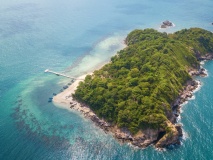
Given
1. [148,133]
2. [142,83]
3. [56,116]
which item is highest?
[142,83]

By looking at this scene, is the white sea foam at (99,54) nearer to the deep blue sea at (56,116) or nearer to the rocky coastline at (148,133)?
the deep blue sea at (56,116)

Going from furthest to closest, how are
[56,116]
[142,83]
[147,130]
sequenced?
1. [142,83]
2. [56,116]
3. [147,130]

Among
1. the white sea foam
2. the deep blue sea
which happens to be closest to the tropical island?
the deep blue sea

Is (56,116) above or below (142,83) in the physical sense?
below

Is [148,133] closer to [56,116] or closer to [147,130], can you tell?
[147,130]

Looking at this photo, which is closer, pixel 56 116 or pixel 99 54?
pixel 56 116

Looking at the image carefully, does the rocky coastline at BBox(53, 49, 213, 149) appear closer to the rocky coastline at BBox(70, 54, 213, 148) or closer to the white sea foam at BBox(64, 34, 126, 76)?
the rocky coastline at BBox(70, 54, 213, 148)

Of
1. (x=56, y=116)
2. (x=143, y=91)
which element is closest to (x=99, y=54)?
(x=56, y=116)

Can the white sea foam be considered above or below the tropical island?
below

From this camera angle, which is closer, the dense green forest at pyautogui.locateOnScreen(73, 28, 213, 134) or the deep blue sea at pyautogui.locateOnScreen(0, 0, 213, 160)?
the deep blue sea at pyautogui.locateOnScreen(0, 0, 213, 160)
